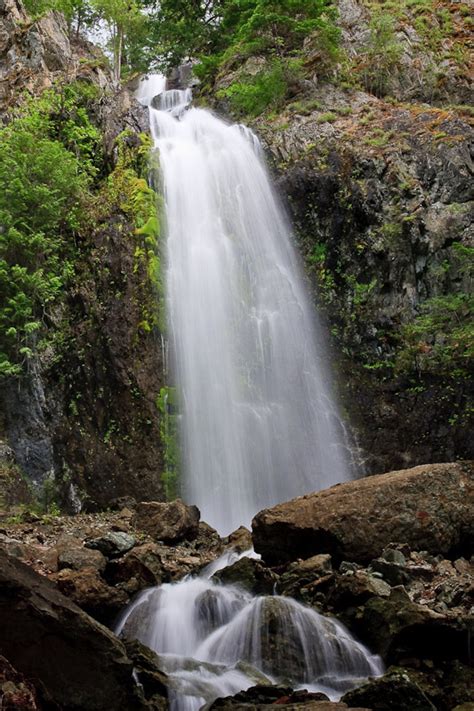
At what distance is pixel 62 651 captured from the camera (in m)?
4.42

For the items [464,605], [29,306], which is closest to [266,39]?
[29,306]

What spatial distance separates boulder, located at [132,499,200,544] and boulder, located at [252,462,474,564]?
148cm

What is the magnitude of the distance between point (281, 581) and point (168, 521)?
2606 millimetres

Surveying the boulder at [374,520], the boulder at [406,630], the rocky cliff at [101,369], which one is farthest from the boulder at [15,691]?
the rocky cliff at [101,369]

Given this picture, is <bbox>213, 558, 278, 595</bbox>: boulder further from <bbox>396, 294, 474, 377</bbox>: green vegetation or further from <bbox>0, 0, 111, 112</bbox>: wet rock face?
<bbox>0, 0, 111, 112</bbox>: wet rock face

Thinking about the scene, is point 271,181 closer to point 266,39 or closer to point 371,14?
point 266,39

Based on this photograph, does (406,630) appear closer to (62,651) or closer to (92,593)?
(62,651)

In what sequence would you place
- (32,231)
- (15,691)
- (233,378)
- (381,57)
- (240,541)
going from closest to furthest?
(15,691)
(240,541)
(32,231)
(233,378)
(381,57)

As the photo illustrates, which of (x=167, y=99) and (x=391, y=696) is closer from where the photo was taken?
(x=391, y=696)

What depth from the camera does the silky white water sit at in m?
11.6

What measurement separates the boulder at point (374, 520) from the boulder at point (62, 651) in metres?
3.34

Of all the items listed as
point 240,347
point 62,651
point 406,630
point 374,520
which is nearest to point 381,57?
point 240,347

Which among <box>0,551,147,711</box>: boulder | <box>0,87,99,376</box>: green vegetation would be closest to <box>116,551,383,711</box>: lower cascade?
<box>0,551,147,711</box>: boulder

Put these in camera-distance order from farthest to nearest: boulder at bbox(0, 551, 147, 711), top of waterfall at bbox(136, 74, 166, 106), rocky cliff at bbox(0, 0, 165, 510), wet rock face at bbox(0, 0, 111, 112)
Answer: top of waterfall at bbox(136, 74, 166, 106), wet rock face at bbox(0, 0, 111, 112), rocky cliff at bbox(0, 0, 165, 510), boulder at bbox(0, 551, 147, 711)
